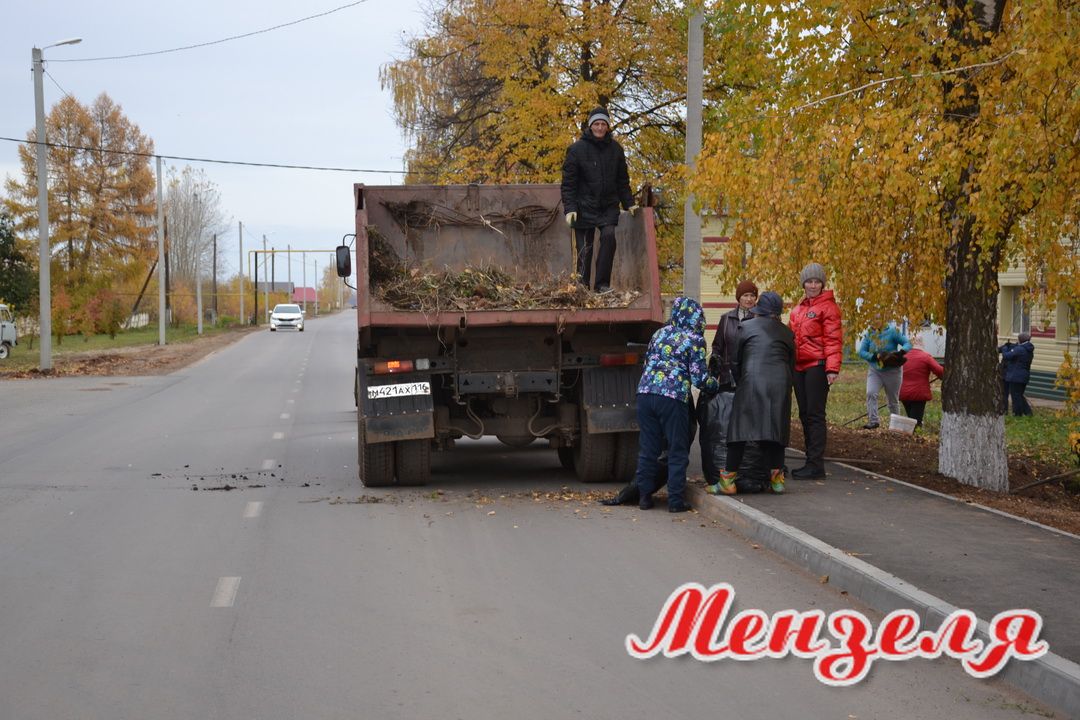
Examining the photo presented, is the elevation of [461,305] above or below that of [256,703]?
above

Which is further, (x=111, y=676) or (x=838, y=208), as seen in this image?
(x=838, y=208)

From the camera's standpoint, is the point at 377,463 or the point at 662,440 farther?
the point at 377,463

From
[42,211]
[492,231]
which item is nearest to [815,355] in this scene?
[492,231]

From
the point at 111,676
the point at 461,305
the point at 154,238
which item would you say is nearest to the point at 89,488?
the point at 461,305

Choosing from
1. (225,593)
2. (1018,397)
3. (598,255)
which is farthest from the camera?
(1018,397)

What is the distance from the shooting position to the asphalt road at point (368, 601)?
203 inches

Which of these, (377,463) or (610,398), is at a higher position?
(610,398)

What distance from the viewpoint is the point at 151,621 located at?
6.38 m

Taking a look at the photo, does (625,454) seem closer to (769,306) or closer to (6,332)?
(769,306)

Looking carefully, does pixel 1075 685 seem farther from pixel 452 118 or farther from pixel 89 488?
pixel 452 118

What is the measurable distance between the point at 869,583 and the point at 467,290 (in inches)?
212

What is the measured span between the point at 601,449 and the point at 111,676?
6.53 metres

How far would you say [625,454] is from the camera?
1150 centimetres

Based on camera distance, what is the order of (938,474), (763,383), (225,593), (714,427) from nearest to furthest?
(225,593) → (763,383) → (714,427) → (938,474)
